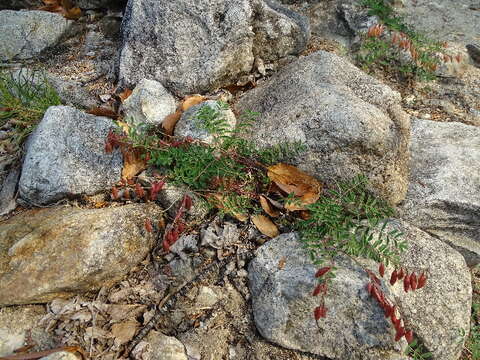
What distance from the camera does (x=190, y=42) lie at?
3949 mm

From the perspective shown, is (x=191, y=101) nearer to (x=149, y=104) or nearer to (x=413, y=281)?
(x=149, y=104)

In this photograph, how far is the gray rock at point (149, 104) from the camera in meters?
3.60

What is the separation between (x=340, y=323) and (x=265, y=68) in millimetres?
2557

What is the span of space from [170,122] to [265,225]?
1172mm

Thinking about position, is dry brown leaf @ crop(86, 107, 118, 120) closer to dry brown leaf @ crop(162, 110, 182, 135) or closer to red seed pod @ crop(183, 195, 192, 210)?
dry brown leaf @ crop(162, 110, 182, 135)

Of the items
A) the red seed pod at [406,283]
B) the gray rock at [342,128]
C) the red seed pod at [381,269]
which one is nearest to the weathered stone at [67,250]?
the gray rock at [342,128]

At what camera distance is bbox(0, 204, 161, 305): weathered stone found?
9.10ft

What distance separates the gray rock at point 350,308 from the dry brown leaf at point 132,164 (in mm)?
1168

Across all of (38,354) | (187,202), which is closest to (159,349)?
(38,354)

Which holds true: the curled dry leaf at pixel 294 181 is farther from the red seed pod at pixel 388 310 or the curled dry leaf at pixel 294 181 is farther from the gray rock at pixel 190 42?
the gray rock at pixel 190 42

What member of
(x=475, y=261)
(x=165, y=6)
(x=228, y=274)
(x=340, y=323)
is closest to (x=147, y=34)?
(x=165, y=6)

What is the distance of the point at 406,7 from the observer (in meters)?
5.64

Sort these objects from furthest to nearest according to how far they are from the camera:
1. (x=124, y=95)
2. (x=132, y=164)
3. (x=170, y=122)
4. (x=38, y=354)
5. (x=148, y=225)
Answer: (x=124, y=95)
(x=170, y=122)
(x=132, y=164)
(x=148, y=225)
(x=38, y=354)

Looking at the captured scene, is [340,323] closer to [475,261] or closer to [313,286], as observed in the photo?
[313,286]
